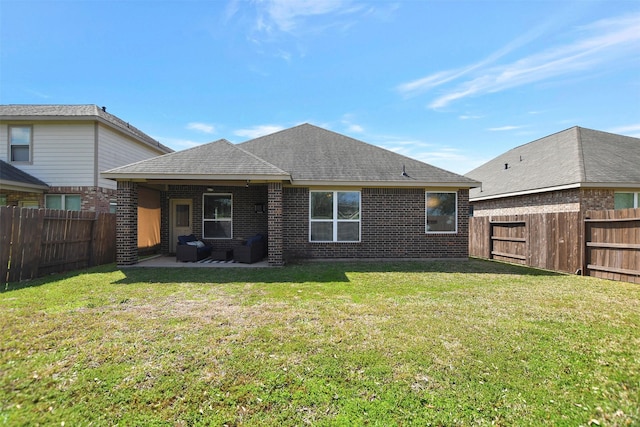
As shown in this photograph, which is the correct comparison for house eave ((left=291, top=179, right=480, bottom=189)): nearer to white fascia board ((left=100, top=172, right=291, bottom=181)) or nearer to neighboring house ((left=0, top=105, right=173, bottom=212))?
white fascia board ((left=100, top=172, right=291, bottom=181))

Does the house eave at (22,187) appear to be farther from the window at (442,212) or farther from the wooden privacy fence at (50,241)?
the window at (442,212)

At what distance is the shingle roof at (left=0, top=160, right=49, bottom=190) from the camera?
11203 millimetres

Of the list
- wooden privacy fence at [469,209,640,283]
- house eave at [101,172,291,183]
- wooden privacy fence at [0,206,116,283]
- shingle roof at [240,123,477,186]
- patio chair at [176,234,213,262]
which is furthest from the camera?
shingle roof at [240,123,477,186]

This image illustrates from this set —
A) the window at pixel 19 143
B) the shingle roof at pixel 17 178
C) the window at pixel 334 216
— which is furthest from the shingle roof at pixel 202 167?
the window at pixel 19 143

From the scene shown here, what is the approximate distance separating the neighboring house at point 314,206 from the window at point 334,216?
0.12ft

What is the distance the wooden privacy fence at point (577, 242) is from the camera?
7.63 m

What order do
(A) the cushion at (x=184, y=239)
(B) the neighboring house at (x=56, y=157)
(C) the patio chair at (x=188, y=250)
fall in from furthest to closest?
(B) the neighboring house at (x=56, y=157)
(A) the cushion at (x=184, y=239)
(C) the patio chair at (x=188, y=250)

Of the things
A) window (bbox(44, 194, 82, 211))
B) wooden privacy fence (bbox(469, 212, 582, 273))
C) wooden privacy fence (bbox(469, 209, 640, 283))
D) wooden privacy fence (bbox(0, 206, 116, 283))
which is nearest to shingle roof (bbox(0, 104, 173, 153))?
window (bbox(44, 194, 82, 211))

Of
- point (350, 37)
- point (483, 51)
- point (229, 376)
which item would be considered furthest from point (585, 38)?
point (229, 376)

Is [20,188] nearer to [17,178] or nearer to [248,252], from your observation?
[17,178]

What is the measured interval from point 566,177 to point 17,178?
21.9 m

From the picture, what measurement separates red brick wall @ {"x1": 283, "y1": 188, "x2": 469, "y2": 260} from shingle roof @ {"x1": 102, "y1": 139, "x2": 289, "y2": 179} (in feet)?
6.10

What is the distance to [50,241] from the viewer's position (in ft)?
26.6

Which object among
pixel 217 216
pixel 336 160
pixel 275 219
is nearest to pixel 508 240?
pixel 336 160
